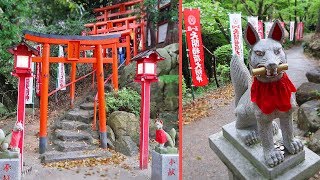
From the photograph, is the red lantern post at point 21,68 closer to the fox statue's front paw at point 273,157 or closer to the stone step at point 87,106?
the stone step at point 87,106

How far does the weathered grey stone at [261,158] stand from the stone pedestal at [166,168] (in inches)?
17.2

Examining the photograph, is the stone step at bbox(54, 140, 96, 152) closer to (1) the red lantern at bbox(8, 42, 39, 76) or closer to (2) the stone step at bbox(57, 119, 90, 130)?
(2) the stone step at bbox(57, 119, 90, 130)

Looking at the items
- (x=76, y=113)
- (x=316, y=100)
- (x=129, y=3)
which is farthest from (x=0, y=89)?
(x=316, y=100)

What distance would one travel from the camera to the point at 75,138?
2.77 m

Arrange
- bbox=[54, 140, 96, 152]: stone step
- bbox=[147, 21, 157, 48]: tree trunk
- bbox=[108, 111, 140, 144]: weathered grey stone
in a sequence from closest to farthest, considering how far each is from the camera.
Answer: bbox=[54, 140, 96, 152]: stone step → bbox=[147, 21, 157, 48]: tree trunk → bbox=[108, 111, 140, 144]: weathered grey stone

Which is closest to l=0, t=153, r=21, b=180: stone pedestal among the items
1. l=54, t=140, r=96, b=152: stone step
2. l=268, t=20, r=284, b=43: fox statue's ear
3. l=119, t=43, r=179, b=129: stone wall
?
l=54, t=140, r=96, b=152: stone step

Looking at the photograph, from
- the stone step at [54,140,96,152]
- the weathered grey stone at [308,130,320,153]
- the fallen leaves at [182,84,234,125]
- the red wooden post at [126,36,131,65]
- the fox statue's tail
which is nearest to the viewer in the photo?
the fox statue's tail

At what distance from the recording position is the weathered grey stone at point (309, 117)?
462 centimetres

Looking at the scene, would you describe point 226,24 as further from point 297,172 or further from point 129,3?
point 297,172

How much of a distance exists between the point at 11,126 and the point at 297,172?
76.2 inches

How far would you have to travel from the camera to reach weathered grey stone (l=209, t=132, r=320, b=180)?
2066 millimetres

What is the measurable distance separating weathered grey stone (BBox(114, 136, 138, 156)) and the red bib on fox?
1.17 metres

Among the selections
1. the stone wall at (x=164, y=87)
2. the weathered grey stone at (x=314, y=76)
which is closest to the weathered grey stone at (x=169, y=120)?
the stone wall at (x=164, y=87)

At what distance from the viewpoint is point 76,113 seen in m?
2.86
